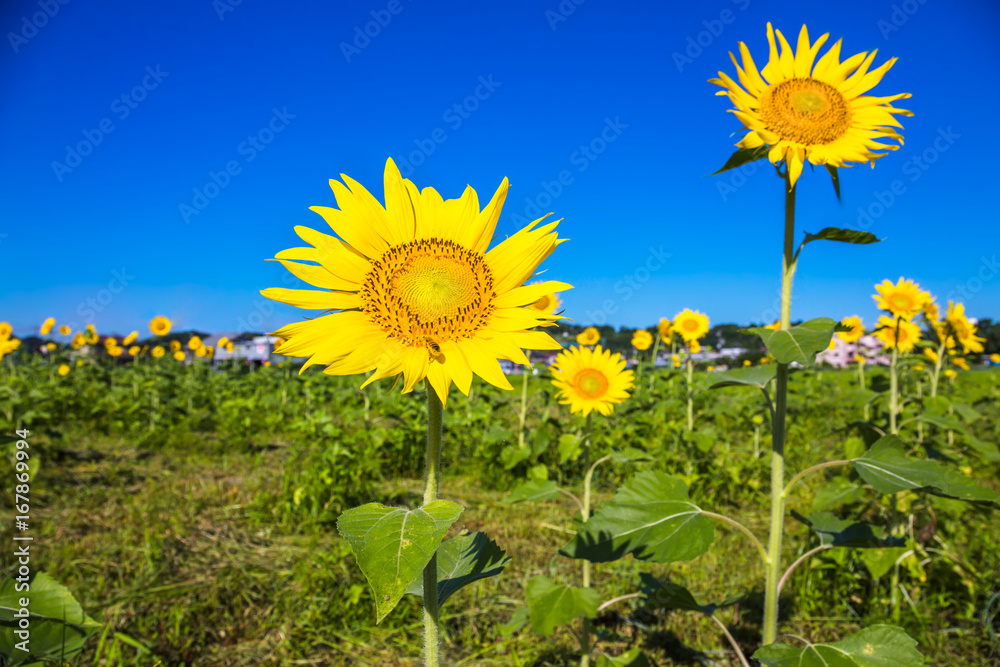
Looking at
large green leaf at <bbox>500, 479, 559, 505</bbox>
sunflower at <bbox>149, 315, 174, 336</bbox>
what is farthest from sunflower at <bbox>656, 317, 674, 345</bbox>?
sunflower at <bbox>149, 315, 174, 336</bbox>

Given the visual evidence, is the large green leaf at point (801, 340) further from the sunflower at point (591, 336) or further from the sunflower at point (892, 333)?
the sunflower at point (591, 336)

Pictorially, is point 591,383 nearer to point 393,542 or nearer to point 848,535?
point 848,535

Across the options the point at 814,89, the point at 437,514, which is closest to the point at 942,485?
the point at 814,89

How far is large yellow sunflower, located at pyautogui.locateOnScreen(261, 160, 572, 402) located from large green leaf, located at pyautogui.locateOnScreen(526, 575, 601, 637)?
1.29 metres

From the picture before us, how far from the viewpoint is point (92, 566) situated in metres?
3.07

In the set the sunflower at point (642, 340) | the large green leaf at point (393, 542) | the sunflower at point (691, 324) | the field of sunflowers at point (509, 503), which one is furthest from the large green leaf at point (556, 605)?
the sunflower at point (642, 340)

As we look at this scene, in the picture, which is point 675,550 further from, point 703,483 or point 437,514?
point 703,483

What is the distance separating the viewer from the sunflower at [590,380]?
3236mm

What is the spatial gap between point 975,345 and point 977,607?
205 centimetres

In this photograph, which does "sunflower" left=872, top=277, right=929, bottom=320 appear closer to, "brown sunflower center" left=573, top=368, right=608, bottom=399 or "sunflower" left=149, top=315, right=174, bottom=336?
"brown sunflower center" left=573, top=368, right=608, bottom=399

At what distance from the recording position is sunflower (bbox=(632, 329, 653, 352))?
7.55 m

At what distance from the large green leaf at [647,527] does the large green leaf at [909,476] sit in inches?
21.5

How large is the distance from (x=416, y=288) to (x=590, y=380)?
2155mm

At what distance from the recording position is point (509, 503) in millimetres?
2545
